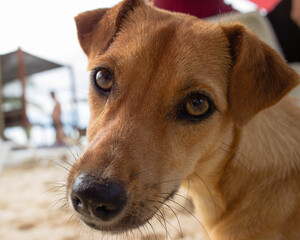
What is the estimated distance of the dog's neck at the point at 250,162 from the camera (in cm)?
200

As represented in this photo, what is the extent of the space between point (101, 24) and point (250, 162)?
147 centimetres

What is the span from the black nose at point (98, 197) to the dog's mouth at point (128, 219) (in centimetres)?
4

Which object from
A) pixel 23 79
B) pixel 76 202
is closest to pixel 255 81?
pixel 76 202

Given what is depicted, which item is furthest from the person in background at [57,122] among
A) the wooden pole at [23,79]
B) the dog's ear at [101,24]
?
the dog's ear at [101,24]

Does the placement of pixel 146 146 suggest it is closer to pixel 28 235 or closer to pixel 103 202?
pixel 103 202

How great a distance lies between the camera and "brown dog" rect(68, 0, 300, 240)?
1.64 m

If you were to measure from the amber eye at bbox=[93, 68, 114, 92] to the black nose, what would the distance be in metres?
0.73

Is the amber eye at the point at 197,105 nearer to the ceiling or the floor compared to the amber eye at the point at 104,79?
nearer to the floor

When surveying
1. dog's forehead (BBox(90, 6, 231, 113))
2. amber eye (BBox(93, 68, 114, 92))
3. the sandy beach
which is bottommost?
the sandy beach

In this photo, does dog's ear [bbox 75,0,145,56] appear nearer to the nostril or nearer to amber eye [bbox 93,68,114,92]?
amber eye [bbox 93,68,114,92]

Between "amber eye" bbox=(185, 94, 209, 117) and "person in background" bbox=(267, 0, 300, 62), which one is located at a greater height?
"amber eye" bbox=(185, 94, 209, 117)

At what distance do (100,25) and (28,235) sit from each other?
219 centimetres

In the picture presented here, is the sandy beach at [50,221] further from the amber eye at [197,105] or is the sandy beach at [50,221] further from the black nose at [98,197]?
the amber eye at [197,105]

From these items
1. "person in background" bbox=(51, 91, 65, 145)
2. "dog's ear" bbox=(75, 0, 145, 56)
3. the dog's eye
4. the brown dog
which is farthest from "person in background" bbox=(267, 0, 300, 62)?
"person in background" bbox=(51, 91, 65, 145)
